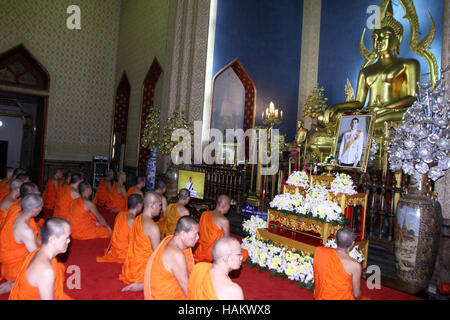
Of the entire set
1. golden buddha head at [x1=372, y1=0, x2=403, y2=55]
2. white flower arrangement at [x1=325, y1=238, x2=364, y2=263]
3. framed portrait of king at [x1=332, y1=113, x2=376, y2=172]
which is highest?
golden buddha head at [x1=372, y1=0, x2=403, y2=55]

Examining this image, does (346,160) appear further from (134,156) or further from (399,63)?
(134,156)

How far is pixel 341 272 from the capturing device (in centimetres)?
284

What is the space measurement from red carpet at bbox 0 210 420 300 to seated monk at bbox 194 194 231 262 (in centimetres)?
54

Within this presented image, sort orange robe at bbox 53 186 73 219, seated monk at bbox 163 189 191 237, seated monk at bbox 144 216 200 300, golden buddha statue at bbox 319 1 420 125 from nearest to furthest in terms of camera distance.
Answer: seated monk at bbox 144 216 200 300 → seated monk at bbox 163 189 191 237 → orange robe at bbox 53 186 73 219 → golden buddha statue at bbox 319 1 420 125

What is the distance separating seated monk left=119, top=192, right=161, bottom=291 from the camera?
11.9 feet

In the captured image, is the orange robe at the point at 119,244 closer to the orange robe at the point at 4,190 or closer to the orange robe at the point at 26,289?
the orange robe at the point at 26,289

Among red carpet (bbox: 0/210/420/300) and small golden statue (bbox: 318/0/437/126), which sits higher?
small golden statue (bbox: 318/0/437/126)

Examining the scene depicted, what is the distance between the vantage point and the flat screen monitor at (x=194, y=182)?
22.3 feet

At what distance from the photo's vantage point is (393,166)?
4133 millimetres

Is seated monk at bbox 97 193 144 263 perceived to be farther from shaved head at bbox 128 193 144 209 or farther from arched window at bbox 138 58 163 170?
arched window at bbox 138 58 163 170

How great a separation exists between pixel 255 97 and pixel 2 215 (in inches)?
285

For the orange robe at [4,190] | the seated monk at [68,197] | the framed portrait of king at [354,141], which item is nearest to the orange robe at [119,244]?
the seated monk at [68,197]

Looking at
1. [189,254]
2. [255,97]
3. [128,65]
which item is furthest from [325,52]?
Answer: [189,254]

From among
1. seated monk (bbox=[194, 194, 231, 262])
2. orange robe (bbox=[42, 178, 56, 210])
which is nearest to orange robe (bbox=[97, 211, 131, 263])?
seated monk (bbox=[194, 194, 231, 262])
